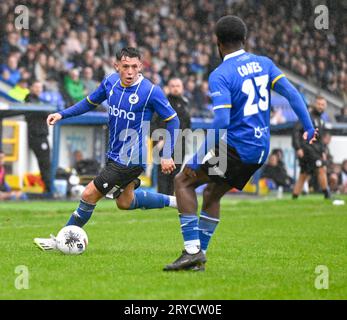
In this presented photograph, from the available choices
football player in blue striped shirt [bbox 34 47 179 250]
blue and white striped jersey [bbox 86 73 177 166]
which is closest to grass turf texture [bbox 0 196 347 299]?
football player in blue striped shirt [bbox 34 47 179 250]

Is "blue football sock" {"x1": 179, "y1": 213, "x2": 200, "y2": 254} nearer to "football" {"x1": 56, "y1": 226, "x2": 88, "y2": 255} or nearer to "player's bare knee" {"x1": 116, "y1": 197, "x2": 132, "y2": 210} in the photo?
"football" {"x1": 56, "y1": 226, "x2": 88, "y2": 255}

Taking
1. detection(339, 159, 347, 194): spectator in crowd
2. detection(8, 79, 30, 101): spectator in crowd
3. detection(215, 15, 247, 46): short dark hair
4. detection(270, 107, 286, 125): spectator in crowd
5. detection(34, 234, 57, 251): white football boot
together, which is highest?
detection(215, 15, 247, 46): short dark hair

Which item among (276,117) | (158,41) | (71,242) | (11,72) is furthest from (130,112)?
(158,41)

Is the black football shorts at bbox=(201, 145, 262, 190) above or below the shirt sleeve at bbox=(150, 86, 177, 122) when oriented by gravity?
below

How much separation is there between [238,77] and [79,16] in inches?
704

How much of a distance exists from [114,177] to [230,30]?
237 cm

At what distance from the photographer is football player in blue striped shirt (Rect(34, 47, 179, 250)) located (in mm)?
9531

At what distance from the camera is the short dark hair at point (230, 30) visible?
788 centimetres

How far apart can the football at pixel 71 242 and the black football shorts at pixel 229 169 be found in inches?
74.1

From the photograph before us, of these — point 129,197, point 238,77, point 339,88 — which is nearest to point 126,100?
point 129,197

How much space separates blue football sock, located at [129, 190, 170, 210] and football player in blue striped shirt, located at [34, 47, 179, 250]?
944mm

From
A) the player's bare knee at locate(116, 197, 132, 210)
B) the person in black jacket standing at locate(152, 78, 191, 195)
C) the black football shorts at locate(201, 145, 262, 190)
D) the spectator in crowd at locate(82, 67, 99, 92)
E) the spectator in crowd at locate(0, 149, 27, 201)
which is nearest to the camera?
the black football shorts at locate(201, 145, 262, 190)

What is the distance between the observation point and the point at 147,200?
10953 mm

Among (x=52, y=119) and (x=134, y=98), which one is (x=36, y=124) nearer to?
(x=134, y=98)
